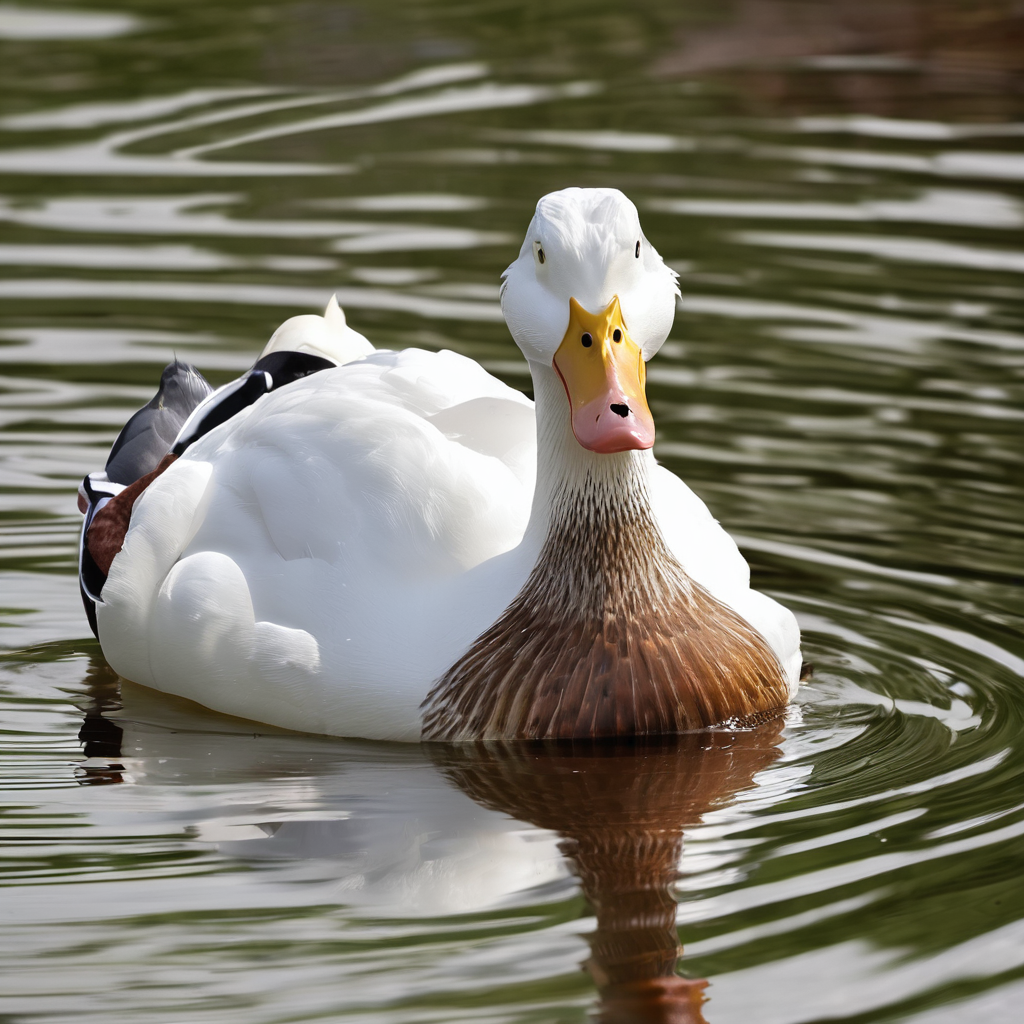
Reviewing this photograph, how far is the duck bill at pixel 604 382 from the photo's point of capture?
17.1 feet

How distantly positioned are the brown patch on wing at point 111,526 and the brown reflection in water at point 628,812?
4.64ft

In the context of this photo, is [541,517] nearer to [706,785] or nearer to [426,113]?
[706,785]

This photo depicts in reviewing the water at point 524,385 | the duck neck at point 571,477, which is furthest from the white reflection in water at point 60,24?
the duck neck at point 571,477

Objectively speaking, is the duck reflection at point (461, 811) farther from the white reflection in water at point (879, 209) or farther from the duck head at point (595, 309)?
the white reflection in water at point (879, 209)

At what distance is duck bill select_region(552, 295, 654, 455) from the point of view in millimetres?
5223

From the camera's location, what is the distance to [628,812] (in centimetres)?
523

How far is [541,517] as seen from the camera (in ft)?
19.1

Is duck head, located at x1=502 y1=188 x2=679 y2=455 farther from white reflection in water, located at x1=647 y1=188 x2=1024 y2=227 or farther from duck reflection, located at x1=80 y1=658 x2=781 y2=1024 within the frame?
white reflection in water, located at x1=647 y1=188 x2=1024 y2=227

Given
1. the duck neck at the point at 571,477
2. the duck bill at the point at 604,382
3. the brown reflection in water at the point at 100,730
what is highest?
the duck bill at the point at 604,382

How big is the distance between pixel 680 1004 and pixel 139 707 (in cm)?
265

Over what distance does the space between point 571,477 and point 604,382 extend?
0.52 meters

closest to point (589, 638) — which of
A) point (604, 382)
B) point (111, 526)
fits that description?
point (604, 382)

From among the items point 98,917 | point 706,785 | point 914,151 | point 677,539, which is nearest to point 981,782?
point 706,785

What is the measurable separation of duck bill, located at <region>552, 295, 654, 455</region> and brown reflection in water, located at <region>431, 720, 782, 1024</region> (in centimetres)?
87
